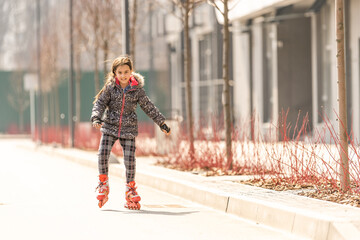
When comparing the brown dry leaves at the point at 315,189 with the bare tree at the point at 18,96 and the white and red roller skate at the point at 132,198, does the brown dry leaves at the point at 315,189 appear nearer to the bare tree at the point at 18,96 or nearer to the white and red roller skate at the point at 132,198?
the white and red roller skate at the point at 132,198

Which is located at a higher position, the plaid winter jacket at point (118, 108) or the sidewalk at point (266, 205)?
the plaid winter jacket at point (118, 108)

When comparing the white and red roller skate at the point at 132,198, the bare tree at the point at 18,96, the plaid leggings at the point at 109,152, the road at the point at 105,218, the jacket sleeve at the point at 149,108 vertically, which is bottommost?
→ the road at the point at 105,218

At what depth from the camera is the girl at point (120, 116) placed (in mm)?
9609

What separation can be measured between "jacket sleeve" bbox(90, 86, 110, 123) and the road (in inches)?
42.9

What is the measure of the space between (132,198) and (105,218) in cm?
78

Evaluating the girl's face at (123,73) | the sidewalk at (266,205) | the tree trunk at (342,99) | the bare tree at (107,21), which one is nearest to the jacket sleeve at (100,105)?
the girl's face at (123,73)

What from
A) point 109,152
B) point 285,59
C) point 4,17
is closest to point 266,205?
point 109,152

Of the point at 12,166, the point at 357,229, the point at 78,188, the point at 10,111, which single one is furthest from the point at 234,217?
the point at 10,111

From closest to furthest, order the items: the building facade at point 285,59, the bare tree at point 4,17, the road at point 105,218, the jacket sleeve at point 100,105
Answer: the road at point 105,218 < the jacket sleeve at point 100,105 < the building facade at point 285,59 < the bare tree at point 4,17

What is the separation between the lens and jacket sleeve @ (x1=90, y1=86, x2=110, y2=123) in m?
9.53

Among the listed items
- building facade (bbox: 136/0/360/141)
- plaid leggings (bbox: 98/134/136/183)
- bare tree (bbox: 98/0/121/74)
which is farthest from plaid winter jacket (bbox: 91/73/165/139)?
bare tree (bbox: 98/0/121/74)

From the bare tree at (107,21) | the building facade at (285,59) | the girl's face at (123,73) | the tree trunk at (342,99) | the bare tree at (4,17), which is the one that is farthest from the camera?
the bare tree at (4,17)

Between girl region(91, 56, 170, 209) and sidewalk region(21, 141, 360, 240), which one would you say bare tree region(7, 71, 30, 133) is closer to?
sidewalk region(21, 141, 360, 240)

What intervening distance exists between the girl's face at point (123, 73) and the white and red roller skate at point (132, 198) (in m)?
1.22
